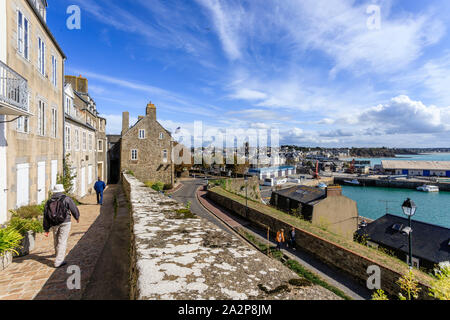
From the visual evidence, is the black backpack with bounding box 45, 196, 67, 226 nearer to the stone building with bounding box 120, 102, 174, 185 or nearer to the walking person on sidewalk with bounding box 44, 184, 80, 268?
the walking person on sidewalk with bounding box 44, 184, 80, 268

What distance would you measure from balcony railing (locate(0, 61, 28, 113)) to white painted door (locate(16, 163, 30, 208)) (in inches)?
97.4

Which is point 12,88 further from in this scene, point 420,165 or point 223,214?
point 420,165

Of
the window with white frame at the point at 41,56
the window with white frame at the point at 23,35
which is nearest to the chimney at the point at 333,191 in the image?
the window with white frame at the point at 41,56

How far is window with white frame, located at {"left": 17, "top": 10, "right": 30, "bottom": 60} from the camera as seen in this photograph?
8086 millimetres

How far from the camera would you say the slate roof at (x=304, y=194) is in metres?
22.6

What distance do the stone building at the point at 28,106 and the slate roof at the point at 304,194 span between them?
20.7 meters

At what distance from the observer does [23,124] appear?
332 inches

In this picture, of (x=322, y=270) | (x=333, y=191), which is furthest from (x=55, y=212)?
(x=333, y=191)

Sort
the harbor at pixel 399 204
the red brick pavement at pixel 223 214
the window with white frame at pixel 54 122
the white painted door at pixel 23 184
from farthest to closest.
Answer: the harbor at pixel 399 204 → the red brick pavement at pixel 223 214 → the window with white frame at pixel 54 122 → the white painted door at pixel 23 184

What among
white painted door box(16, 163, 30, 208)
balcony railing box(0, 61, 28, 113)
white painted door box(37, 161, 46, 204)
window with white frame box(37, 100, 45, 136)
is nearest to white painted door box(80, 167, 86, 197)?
white painted door box(37, 161, 46, 204)

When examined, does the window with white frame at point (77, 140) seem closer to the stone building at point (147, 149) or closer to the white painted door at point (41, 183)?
the white painted door at point (41, 183)

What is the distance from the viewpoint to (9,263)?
491cm
